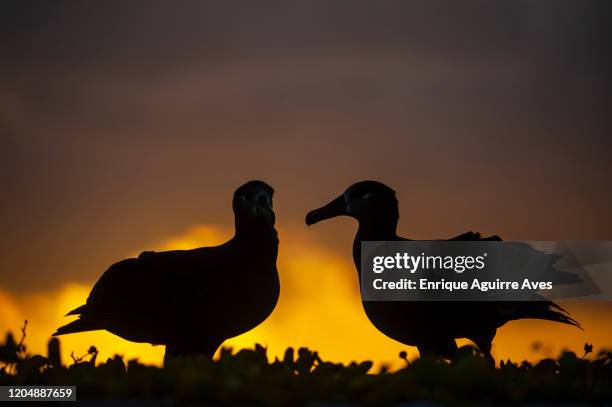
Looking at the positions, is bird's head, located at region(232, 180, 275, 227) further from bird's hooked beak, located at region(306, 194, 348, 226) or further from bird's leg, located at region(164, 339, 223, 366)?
bird's leg, located at region(164, 339, 223, 366)

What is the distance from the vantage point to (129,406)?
5641mm

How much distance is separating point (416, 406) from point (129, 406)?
1.84 m

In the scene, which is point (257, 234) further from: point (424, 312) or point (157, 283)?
point (424, 312)

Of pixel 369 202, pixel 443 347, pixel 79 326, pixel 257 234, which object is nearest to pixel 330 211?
pixel 369 202

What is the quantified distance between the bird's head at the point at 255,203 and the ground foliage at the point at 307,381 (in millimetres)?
1265

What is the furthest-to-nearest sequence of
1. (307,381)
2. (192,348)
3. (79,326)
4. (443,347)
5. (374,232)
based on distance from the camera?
(79,326) < (374,232) < (443,347) < (192,348) < (307,381)

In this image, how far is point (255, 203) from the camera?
24.6 ft

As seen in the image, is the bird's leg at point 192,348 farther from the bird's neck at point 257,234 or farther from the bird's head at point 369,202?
the bird's head at point 369,202

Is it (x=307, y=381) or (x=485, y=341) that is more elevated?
(x=485, y=341)

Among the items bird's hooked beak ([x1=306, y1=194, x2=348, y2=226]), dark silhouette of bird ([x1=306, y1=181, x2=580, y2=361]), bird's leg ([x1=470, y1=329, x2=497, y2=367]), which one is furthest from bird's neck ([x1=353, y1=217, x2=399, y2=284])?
bird's leg ([x1=470, y1=329, x2=497, y2=367])

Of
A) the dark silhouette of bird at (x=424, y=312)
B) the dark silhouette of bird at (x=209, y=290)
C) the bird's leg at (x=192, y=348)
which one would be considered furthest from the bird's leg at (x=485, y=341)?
the bird's leg at (x=192, y=348)

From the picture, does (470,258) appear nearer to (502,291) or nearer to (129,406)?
(502,291)

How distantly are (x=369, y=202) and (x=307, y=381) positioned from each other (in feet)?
7.86

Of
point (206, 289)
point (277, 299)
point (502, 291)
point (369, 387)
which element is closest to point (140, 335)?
point (206, 289)
